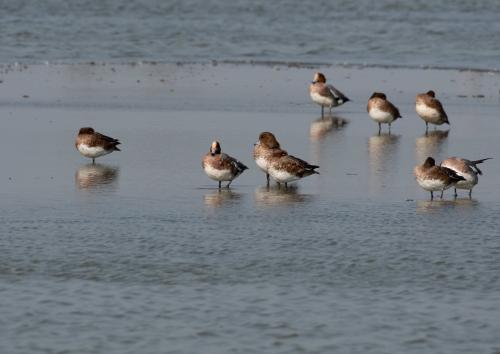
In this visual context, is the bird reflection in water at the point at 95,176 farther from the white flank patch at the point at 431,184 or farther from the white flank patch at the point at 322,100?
the white flank patch at the point at 322,100

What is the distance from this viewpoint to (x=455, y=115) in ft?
89.6

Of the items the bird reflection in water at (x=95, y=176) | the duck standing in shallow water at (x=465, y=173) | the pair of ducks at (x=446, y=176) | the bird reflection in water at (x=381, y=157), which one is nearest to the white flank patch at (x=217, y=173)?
the bird reflection in water at (x=95, y=176)

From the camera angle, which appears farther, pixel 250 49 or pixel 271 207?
pixel 250 49

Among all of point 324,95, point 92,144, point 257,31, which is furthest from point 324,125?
point 257,31

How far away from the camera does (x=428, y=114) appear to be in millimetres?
25250

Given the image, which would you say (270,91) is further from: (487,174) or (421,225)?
(421,225)

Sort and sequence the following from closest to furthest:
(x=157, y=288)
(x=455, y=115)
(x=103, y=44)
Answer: (x=157, y=288)
(x=455, y=115)
(x=103, y=44)

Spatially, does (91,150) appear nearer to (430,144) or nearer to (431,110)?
(430,144)

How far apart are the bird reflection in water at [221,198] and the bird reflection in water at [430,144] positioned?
14.9 feet

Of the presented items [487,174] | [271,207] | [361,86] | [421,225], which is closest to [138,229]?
[271,207]

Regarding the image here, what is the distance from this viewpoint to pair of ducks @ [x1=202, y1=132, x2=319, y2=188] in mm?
17969

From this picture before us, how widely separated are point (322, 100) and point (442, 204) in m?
11.1

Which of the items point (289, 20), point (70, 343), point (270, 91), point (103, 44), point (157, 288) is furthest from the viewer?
point (289, 20)

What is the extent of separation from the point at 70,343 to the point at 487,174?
10803 millimetres
